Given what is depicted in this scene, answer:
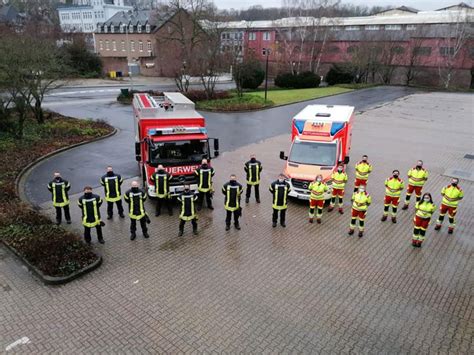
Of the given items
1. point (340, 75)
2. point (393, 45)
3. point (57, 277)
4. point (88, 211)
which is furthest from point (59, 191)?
point (393, 45)

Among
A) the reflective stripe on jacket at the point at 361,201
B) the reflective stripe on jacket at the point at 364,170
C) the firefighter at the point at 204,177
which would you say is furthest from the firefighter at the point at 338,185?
the firefighter at the point at 204,177

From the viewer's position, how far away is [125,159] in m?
18.2

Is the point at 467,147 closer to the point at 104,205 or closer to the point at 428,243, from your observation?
the point at 428,243

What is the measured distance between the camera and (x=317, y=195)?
1144cm

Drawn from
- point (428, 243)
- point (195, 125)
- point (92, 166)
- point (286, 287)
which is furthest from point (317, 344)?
point (92, 166)

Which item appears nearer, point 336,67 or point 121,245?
point 121,245

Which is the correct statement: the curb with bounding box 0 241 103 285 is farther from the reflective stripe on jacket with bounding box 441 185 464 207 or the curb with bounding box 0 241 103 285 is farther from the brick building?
the brick building

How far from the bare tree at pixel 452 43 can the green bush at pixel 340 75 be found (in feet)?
41.5

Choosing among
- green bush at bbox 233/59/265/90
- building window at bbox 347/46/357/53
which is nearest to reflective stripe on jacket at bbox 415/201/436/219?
green bush at bbox 233/59/265/90

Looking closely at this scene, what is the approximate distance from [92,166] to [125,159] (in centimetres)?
169

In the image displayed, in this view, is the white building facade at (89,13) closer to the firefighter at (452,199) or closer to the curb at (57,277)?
the curb at (57,277)

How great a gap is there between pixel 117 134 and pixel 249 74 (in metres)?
23.8

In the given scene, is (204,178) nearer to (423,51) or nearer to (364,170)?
(364,170)

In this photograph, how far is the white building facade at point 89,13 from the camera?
102 metres
